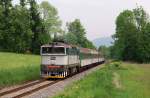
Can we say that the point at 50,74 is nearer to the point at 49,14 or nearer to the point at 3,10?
the point at 3,10

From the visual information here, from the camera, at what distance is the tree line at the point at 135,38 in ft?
357

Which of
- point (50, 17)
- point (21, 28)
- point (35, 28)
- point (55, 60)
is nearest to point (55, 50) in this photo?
point (55, 60)

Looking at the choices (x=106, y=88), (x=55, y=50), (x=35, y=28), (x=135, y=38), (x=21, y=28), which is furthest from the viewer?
(x=135, y=38)

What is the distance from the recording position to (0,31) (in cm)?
9288

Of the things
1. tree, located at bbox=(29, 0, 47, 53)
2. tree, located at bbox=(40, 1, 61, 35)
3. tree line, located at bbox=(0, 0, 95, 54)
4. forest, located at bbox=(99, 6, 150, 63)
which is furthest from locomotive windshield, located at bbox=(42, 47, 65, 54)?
tree, located at bbox=(40, 1, 61, 35)

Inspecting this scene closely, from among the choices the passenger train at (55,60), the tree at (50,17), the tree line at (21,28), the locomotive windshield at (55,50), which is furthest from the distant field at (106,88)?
the tree at (50,17)

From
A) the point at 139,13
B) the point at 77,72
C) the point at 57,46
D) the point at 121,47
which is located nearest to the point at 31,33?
the point at 121,47

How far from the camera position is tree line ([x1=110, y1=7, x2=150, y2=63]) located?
10871cm

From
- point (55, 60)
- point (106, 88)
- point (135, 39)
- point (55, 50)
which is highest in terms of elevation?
point (135, 39)

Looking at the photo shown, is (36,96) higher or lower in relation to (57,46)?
lower

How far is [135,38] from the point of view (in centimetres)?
11100

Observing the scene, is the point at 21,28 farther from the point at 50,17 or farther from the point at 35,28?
the point at 50,17

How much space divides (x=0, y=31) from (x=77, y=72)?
47.5 metres

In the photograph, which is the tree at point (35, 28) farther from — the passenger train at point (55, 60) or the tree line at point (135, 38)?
the passenger train at point (55, 60)
